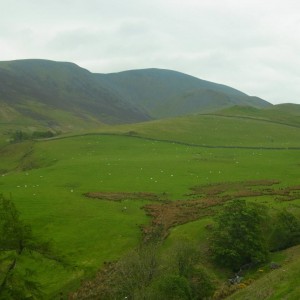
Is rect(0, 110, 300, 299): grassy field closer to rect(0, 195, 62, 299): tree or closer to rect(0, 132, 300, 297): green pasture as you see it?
rect(0, 132, 300, 297): green pasture

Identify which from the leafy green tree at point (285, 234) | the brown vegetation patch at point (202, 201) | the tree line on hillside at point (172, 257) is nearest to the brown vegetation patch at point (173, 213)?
the brown vegetation patch at point (202, 201)

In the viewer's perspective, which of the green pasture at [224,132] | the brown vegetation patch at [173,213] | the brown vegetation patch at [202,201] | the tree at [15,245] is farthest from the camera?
the green pasture at [224,132]

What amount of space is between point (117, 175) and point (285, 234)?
147 ft

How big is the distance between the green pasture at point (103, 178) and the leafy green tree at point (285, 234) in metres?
8.09

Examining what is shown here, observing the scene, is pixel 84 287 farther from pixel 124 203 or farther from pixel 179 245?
pixel 124 203

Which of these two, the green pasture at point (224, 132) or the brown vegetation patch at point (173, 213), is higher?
the green pasture at point (224, 132)

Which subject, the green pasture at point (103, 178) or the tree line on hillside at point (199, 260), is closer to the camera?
the tree line on hillside at point (199, 260)

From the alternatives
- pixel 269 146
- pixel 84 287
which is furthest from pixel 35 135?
pixel 84 287

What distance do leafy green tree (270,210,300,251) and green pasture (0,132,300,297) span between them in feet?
26.5

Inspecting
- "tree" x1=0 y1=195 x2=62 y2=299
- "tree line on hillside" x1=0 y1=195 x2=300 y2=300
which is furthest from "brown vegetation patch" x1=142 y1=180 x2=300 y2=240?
"tree" x1=0 y1=195 x2=62 y2=299

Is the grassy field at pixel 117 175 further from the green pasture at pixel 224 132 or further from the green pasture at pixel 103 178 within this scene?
the green pasture at pixel 224 132

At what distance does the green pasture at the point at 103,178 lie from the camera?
50938 millimetres

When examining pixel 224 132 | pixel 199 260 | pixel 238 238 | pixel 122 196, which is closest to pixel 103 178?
pixel 122 196

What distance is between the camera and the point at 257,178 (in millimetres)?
82500
